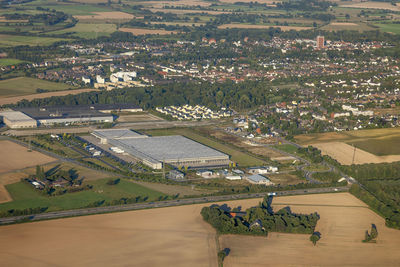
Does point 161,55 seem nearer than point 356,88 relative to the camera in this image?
No

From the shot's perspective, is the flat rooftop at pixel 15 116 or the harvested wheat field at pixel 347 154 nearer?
the harvested wheat field at pixel 347 154

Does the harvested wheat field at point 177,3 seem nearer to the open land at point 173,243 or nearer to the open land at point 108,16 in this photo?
the open land at point 108,16

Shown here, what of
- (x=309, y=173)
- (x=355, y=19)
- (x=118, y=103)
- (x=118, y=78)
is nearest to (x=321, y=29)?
(x=355, y=19)

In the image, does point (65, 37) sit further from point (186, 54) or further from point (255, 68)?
point (255, 68)

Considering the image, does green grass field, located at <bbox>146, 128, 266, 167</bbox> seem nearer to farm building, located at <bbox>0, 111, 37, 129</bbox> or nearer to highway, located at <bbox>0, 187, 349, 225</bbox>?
highway, located at <bbox>0, 187, 349, 225</bbox>

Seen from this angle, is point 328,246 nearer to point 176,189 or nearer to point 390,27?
point 176,189

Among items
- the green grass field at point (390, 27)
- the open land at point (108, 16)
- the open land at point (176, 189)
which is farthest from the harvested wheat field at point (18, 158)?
the open land at point (108, 16)
